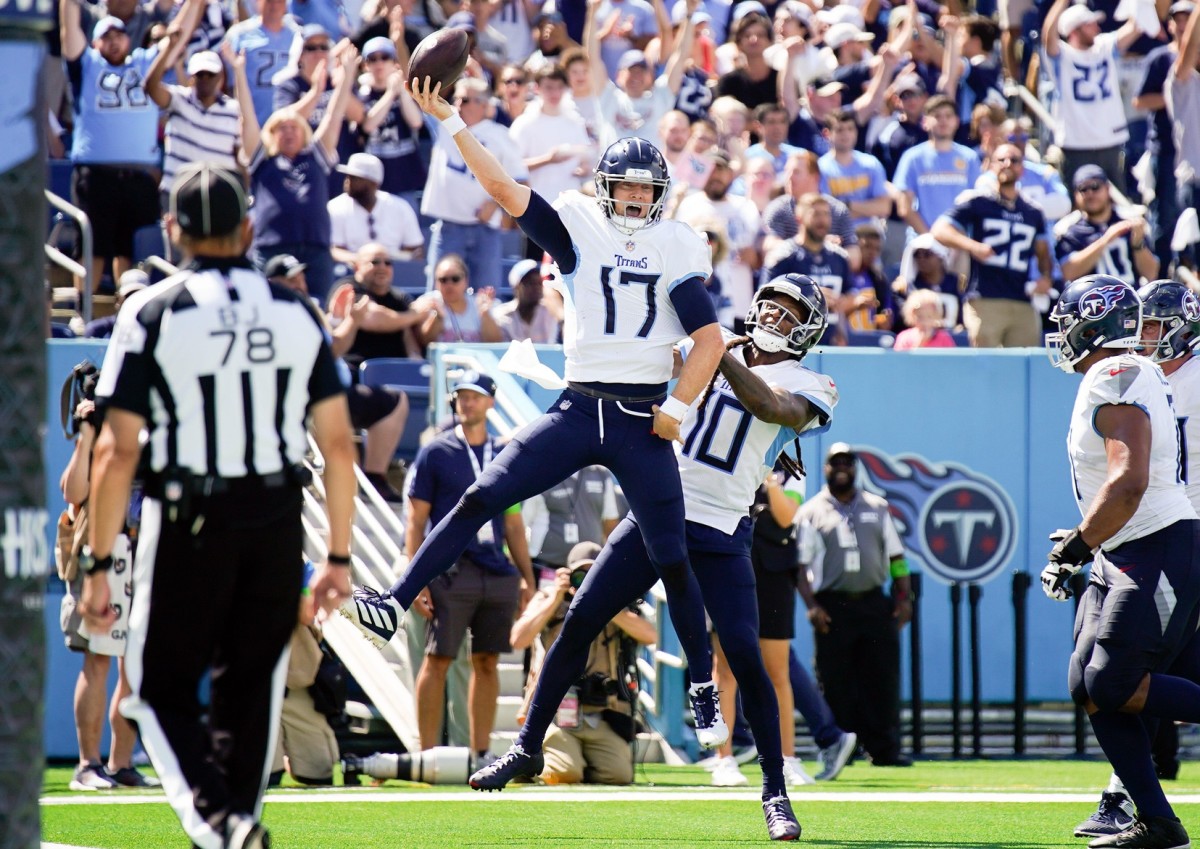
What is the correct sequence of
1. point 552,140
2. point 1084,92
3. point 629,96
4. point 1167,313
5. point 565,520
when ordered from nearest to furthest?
point 1167,313 < point 565,520 < point 552,140 < point 629,96 < point 1084,92

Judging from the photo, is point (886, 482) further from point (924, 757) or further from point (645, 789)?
point (645, 789)

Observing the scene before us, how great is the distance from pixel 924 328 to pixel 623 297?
6.92 m

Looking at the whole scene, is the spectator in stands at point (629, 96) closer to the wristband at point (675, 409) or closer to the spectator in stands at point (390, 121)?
the spectator in stands at point (390, 121)

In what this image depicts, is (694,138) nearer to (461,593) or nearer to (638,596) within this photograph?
(461,593)

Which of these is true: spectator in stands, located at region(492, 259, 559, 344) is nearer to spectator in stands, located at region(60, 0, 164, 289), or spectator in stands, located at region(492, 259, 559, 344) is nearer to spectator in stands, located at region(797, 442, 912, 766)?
spectator in stands, located at region(797, 442, 912, 766)

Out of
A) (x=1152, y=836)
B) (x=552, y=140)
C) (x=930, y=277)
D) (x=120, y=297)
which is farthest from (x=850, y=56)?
(x=1152, y=836)

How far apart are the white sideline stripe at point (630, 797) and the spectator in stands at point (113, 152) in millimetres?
5191

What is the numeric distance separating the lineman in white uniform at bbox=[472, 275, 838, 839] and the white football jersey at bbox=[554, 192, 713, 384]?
298 millimetres

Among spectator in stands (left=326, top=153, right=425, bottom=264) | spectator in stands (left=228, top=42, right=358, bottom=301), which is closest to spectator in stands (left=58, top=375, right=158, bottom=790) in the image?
spectator in stands (left=228, top=42, right=358, bottom=301)

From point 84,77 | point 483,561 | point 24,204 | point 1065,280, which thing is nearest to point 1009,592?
point 1065,280

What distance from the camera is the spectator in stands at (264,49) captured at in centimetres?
1457

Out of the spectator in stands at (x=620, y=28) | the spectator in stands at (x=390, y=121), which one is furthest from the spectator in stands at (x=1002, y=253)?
the spectator in stands at (x=390, y=121)

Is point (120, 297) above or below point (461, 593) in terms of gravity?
above

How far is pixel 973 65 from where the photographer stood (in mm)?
17531
